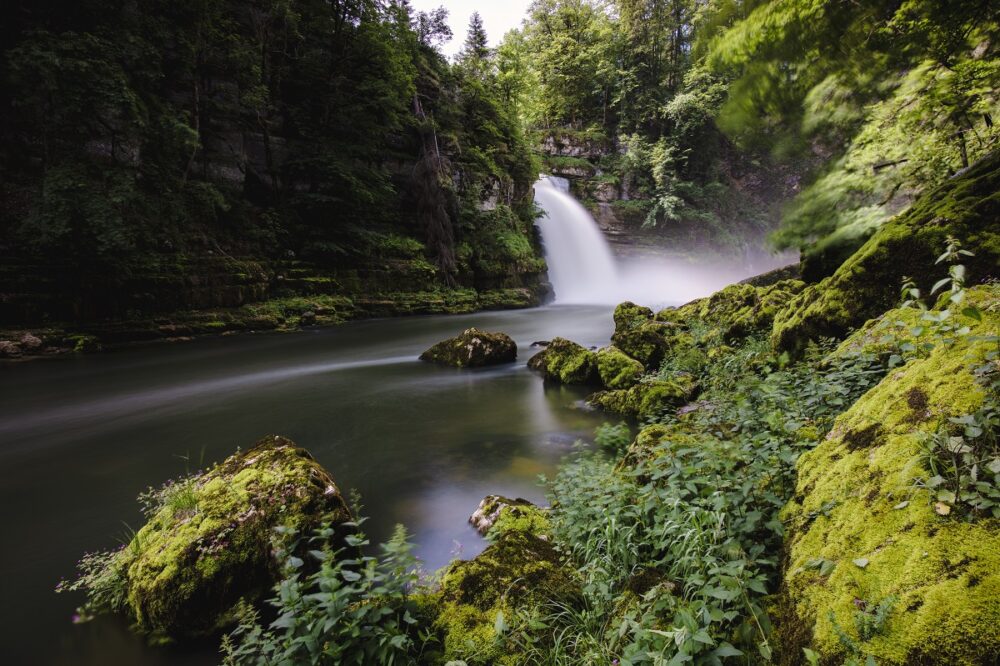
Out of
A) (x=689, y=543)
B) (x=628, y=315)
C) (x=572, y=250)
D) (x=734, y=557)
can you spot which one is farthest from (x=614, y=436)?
(x=572, y=250)

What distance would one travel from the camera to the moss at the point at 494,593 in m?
1.86

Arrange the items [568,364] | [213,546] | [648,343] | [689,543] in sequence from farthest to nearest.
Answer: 1. [568,364]
2. [648,343]
3. [213,546]
4. [689,543]

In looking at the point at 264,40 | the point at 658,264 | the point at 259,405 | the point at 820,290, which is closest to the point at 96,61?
the point at 264,40

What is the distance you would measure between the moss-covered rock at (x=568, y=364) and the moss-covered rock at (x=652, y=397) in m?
1.44

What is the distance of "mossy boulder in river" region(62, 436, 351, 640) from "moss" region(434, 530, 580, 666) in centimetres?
106

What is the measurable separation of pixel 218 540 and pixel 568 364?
651 cm

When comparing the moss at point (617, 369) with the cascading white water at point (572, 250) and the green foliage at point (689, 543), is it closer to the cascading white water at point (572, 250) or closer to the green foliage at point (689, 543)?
the green foliage at point (689, 543)

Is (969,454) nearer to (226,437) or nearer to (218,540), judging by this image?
(218,540)

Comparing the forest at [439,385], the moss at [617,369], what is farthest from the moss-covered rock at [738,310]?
the moss at [617,369]

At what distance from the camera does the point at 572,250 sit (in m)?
30.7

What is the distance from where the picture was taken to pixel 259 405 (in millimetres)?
8000

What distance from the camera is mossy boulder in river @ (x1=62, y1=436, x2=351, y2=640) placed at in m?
2.68

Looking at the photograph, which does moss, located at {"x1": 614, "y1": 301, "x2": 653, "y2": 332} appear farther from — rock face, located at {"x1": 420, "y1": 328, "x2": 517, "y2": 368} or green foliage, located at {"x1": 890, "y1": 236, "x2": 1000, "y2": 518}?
green foliage, located at {"x1": 890, "y1": 236, "x2": 1000, "y2": 518}

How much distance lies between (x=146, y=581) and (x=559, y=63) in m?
43.4
